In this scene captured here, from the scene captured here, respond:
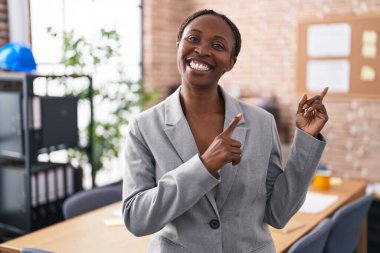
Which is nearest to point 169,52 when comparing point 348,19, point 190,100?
point 348,19

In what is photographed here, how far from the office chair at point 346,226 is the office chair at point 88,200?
1303 mm

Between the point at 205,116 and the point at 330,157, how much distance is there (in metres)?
4.11

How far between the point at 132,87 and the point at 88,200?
75.1 inches

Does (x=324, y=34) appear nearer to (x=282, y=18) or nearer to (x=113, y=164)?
(x=282, y=18)

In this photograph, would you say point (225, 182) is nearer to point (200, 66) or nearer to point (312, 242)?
point (200, 66)

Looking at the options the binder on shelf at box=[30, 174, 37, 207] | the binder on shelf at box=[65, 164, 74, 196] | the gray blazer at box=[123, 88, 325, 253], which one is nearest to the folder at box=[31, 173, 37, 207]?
the binder on shelf at box=[30, 174, 37, 207]

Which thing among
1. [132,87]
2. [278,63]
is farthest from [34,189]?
[278,63]

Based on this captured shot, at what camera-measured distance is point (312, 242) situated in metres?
1.94

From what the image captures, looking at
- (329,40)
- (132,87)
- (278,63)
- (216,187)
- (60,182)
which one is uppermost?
(329,40)

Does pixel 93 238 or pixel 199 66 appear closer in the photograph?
pixel 199 66

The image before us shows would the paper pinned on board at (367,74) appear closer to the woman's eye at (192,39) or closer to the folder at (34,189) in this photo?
the folder at (34,189)

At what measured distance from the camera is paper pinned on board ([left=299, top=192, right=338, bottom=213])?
8.80 feet

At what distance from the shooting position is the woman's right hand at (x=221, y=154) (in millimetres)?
1150

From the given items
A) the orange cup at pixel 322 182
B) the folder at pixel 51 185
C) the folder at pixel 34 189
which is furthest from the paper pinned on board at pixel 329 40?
the folder at pixel 34 189
